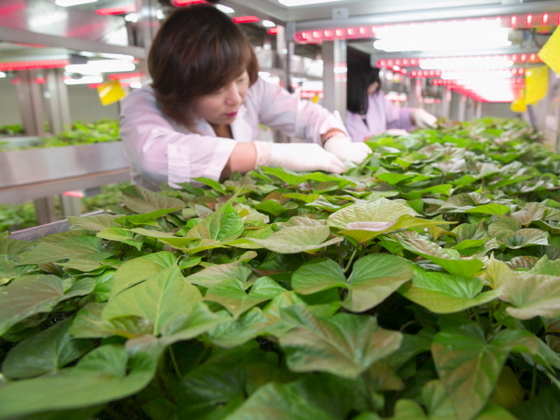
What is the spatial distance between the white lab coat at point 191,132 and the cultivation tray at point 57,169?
49 cm

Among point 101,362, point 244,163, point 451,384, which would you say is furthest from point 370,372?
point 244,163

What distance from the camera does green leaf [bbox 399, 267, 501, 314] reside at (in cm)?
28

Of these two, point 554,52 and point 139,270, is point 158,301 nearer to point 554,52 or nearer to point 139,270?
point 139,270

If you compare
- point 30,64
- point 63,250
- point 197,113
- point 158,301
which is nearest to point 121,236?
point 63,250

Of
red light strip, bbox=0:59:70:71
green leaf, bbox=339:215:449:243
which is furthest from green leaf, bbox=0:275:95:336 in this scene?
red light strip, bbox=0:59:70:71

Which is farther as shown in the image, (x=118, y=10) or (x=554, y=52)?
(x=118, y=10)

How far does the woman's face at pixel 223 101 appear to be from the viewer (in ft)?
4.17

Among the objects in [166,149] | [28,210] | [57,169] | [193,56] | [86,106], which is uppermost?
[86,106]

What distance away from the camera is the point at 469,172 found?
92 centimetres

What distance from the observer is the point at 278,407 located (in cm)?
22

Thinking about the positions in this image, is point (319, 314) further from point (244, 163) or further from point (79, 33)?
point (79, 33)

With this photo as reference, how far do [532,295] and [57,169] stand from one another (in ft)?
6.01

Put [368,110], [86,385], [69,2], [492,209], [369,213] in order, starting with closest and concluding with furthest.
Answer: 1. [86,385]
2. [369,213]
3. [492,209]
4. [69,2]
5. [368,110]

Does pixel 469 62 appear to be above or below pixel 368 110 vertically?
above
